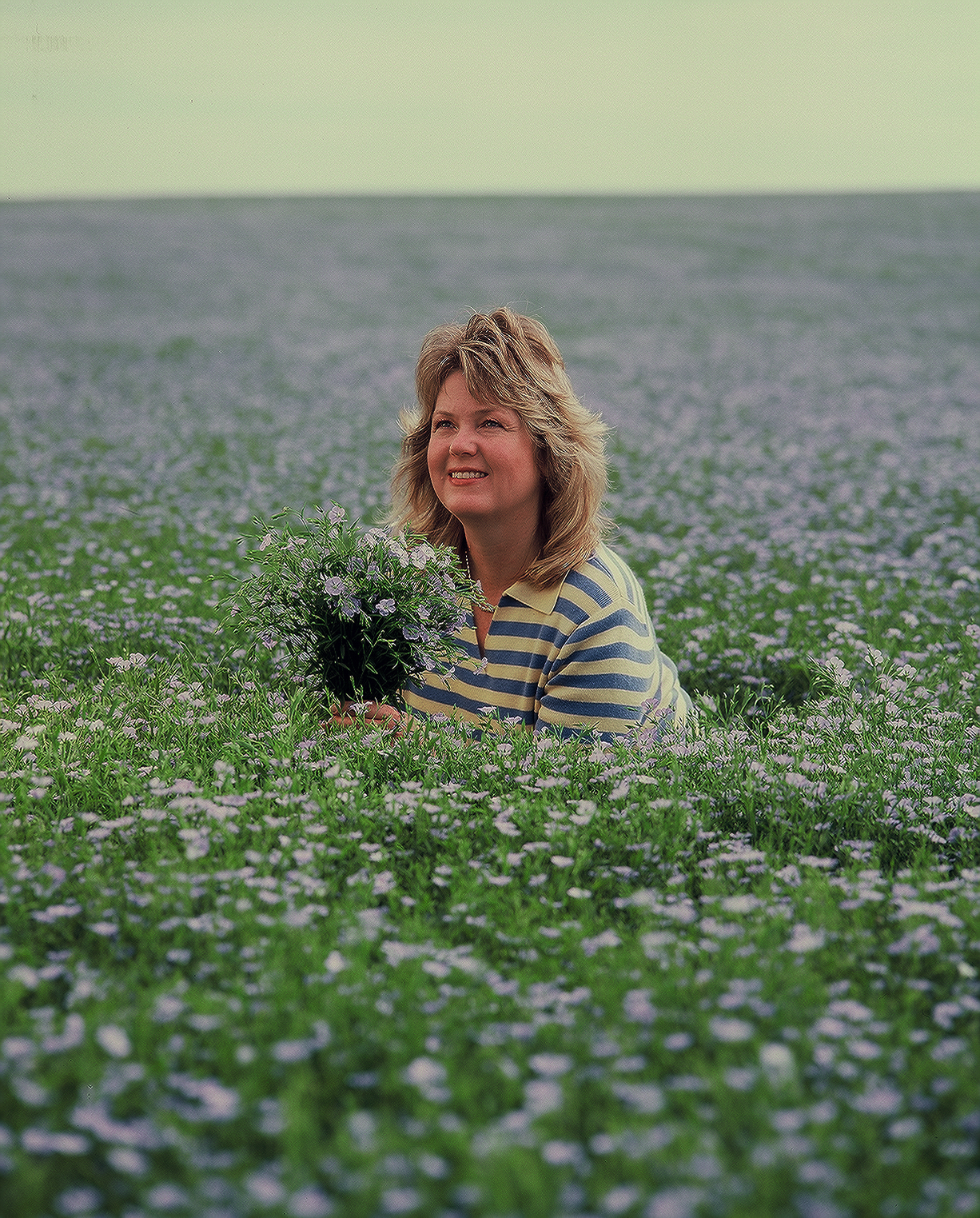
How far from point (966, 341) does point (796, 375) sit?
5580 mm

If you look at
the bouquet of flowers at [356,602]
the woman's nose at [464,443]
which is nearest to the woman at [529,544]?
the woman's nose at [464,443]

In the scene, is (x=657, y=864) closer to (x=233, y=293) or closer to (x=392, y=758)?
(x=392, y=758)

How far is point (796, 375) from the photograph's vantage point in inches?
785

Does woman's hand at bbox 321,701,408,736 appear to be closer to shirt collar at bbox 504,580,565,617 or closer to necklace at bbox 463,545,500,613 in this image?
necklace at bbox 463,545,500,613

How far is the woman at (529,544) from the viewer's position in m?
4.60

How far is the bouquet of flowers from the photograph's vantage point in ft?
14.3

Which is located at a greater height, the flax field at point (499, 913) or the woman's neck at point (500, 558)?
the woman's neck at point (500, 558)

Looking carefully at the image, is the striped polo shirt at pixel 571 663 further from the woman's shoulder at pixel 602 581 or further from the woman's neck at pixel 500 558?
the woman's neck at pixel 500 558

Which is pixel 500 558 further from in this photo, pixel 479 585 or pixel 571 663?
pixel 571 663

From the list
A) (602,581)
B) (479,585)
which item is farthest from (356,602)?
(602,581)

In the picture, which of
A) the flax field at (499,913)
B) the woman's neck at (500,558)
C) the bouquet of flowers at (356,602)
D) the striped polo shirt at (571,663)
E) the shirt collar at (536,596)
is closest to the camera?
the flax field at (499,913)

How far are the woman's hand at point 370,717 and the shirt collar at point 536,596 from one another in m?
0.72

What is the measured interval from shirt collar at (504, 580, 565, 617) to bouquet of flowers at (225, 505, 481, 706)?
268mm

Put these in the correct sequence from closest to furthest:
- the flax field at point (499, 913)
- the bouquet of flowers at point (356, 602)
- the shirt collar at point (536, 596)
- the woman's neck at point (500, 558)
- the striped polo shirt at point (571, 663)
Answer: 1. the flax field at point (499, 913)
2. the bouquet of flowers at point (356, 602)
3. the striped polo shirt at point (571, 663)
4. the shirt collar at point (536, 596)
5. the woman's neck at point (500, 558)
